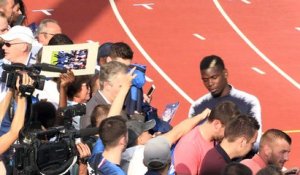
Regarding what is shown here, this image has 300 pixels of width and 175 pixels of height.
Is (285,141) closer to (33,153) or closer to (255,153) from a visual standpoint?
(255,153)

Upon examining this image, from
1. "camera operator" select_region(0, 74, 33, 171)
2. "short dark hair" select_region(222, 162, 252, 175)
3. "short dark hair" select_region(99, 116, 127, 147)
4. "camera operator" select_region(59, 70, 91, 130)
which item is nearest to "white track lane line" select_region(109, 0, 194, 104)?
"camera operator" select_region(59, 70, 91, 130)

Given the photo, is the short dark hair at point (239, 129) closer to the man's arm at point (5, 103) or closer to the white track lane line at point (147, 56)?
the man's arm at point (5, 103)

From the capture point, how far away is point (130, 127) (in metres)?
10.8

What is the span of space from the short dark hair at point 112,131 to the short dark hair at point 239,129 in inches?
37.7

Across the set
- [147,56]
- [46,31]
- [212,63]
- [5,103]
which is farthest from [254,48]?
[5,103]

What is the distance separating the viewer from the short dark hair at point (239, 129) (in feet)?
33.6

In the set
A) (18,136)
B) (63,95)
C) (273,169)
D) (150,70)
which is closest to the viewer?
(273,169)

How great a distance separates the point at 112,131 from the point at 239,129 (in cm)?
115

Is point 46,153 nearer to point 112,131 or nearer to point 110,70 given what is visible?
point 112,131

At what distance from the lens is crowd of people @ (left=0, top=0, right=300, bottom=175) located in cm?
985

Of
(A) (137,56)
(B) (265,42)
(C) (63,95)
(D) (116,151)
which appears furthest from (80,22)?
(D) (116,151)

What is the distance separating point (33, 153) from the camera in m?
9.48

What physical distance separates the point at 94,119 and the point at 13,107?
838mm

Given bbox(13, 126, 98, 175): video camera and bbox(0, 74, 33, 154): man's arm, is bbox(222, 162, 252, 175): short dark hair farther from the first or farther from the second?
bbox(0, 74, 33, 154): man's arm
